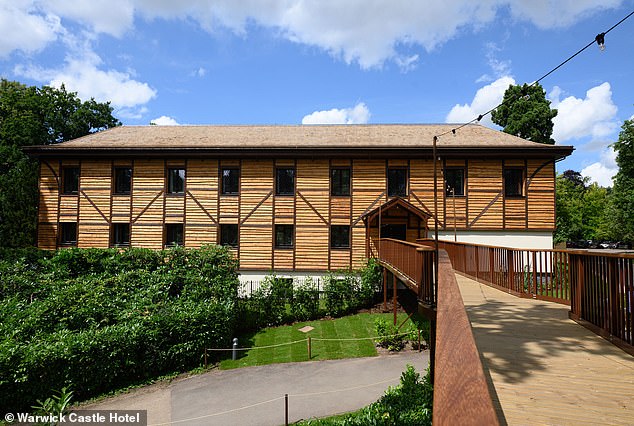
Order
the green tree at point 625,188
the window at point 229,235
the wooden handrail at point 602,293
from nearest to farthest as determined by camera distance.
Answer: the wooden handrail at point 602,293
the window at point 229,235
the green tree at point 625,188

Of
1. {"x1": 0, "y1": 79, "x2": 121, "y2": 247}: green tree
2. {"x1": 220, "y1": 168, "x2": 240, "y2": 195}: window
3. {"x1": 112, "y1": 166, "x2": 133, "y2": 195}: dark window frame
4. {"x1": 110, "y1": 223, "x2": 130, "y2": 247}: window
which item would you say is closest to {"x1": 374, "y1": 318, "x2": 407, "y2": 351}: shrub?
{"x1": 220, "y1": 168, "x2": 240, "y2": 195}: window

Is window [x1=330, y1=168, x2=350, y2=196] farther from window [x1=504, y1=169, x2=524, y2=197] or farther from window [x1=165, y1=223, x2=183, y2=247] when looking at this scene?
window [x1=165, y1=223, x2=183, y2=247]

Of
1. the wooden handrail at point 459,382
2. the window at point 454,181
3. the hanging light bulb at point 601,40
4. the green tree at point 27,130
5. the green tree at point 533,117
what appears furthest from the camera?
the green tree at point 533,117

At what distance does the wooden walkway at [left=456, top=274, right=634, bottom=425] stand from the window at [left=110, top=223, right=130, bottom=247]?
20.2 meters

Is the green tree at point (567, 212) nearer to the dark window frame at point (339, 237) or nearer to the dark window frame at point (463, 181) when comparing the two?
the dark window frame at point (463, 181)

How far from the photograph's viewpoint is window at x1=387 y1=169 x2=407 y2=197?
19016mm

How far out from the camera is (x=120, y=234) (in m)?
19.8

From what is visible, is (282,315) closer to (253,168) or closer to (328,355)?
(328,355)

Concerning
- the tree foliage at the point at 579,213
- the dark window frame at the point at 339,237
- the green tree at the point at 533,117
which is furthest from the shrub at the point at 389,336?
the tree foliage at the point at 579,213

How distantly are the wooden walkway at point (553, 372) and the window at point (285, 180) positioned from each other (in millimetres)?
15101

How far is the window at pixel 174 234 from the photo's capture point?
19.5 metres

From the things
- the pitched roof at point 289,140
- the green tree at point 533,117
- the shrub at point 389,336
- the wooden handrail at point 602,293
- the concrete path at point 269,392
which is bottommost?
the concrete path at point 269,392

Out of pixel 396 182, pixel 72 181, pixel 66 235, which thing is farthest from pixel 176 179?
pixel 396 182

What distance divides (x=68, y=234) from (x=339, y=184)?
54.9 ft
